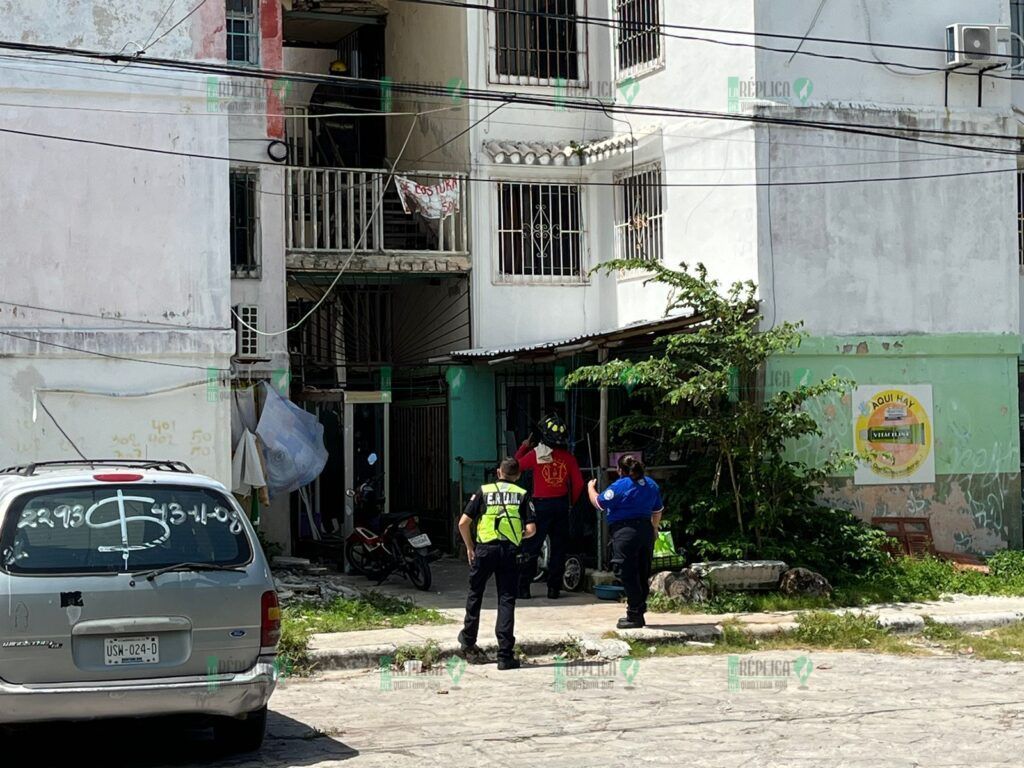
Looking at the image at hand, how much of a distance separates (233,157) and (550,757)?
37.6ft

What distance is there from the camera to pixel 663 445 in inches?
631

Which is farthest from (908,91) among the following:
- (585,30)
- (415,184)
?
(415,184)

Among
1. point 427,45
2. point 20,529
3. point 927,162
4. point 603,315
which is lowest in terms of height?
point 20,529

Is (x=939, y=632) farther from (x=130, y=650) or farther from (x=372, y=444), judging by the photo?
(x=372, y=444)

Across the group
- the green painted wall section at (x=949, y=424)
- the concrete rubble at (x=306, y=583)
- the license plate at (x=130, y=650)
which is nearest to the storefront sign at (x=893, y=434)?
the green painted wall section at (x=949, y=424)

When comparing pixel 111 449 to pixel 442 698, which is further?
pixel 111 449

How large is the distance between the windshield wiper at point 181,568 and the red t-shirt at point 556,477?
7046 mm

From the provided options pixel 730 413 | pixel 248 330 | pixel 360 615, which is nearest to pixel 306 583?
pixel 360 615

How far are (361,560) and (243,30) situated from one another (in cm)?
678

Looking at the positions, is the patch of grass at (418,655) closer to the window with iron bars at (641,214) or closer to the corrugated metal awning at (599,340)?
the corrugated metal awning at (599,340)

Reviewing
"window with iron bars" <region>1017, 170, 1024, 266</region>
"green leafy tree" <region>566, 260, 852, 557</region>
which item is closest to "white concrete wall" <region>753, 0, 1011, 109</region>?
"window with iron bars" <region>1017, 170, 1024, 266</region>

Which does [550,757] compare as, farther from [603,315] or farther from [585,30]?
[585,30]

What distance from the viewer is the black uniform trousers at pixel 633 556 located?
1249 cm

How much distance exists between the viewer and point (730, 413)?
1492 centimetres
